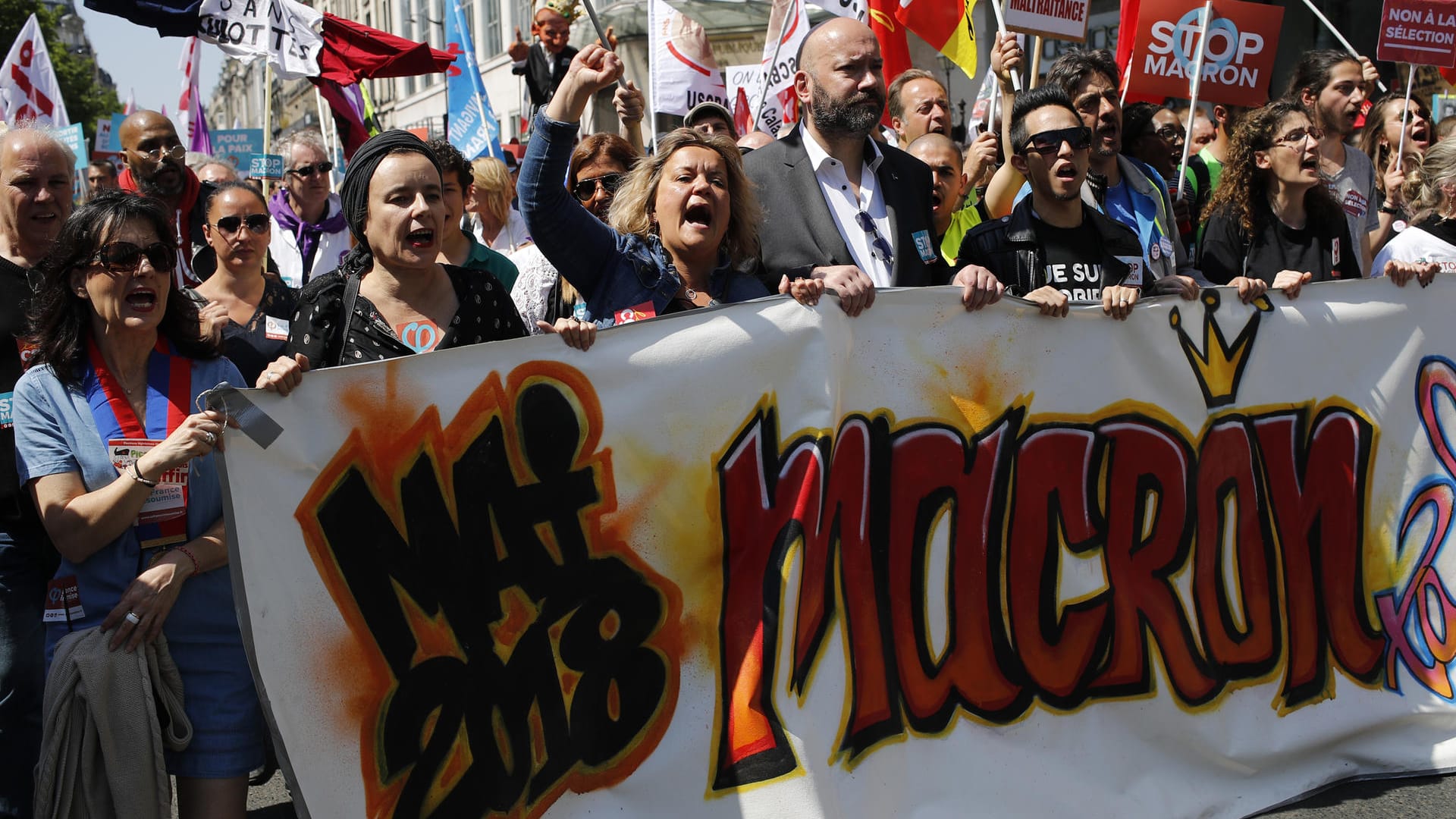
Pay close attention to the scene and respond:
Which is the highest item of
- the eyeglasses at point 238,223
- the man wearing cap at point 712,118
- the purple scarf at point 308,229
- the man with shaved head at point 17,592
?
the man wearing cap at point 712,118

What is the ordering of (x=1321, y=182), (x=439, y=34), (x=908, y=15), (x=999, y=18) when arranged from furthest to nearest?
(x=439, y=34) → (x=908, y=15) → (x=999, y=18) → (x=1321, y=182)

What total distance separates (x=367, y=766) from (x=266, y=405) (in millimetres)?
775

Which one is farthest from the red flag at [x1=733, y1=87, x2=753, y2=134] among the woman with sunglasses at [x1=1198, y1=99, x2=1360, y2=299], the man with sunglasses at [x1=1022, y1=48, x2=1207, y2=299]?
the woman with sunglasses at [x1=1198, y1=99, x2=1360, y2=299]

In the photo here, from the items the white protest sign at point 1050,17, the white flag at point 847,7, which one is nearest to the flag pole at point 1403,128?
the white protest sign at point 1050,17

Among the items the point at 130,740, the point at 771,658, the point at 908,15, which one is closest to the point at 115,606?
the point at 130,740

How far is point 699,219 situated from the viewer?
3.44 metres

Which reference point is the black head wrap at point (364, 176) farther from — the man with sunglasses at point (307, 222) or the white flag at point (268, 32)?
the white flag at point (268, 32)

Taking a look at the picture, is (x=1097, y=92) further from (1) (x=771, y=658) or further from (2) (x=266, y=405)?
(2) (x=266, y=405)

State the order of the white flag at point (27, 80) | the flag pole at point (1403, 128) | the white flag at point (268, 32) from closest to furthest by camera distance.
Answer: the flag pole at point (1403, 128), the white flag at point (268, 32), the white flag at point (27, 80)

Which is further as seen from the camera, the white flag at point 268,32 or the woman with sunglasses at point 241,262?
the white flag at point 268,32

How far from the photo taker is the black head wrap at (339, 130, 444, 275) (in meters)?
2.96

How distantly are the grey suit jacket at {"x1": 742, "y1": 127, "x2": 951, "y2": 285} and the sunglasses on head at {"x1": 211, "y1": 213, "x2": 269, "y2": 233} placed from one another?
161 cm

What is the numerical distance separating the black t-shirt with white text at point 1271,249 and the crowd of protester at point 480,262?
10mm

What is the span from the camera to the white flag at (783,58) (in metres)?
6.75
